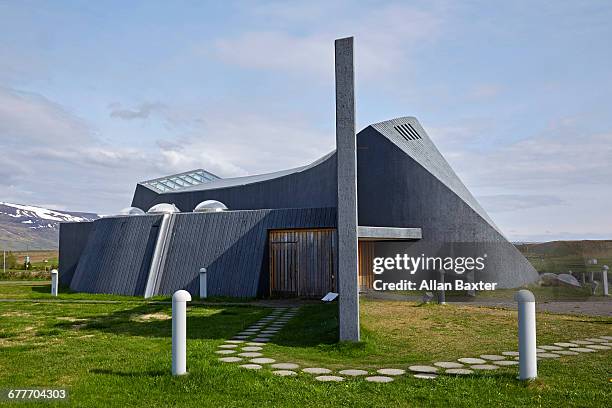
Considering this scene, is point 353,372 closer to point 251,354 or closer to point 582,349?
point 251,354

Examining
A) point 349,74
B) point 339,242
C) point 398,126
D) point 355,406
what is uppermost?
point 398,126

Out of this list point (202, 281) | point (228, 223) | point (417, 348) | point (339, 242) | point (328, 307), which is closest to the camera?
point (417, 348)

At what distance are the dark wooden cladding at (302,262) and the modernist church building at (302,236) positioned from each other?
0.03m

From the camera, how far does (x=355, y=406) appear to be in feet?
16.0

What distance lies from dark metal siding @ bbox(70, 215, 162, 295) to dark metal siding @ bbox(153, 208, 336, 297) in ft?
2.58

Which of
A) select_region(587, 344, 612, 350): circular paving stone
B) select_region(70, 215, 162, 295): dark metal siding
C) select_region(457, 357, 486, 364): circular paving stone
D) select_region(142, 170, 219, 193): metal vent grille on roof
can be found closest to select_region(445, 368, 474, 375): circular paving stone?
select_region(457, 357, 486, 364): circular paving stone

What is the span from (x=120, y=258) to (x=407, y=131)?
33.1 feet

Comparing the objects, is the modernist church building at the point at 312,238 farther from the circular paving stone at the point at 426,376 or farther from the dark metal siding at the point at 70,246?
the circular paving stone at the point at 426,376

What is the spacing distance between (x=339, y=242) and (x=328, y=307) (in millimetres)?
3863

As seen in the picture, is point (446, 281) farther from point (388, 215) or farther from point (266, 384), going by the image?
point (266, 384)

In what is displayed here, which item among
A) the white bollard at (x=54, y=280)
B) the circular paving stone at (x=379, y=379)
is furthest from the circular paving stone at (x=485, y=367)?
the white bollard at (x=54, y=280)

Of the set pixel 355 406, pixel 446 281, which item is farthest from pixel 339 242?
pixel 446 281

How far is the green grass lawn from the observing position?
16.9 feet

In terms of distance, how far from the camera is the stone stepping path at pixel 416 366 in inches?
237
